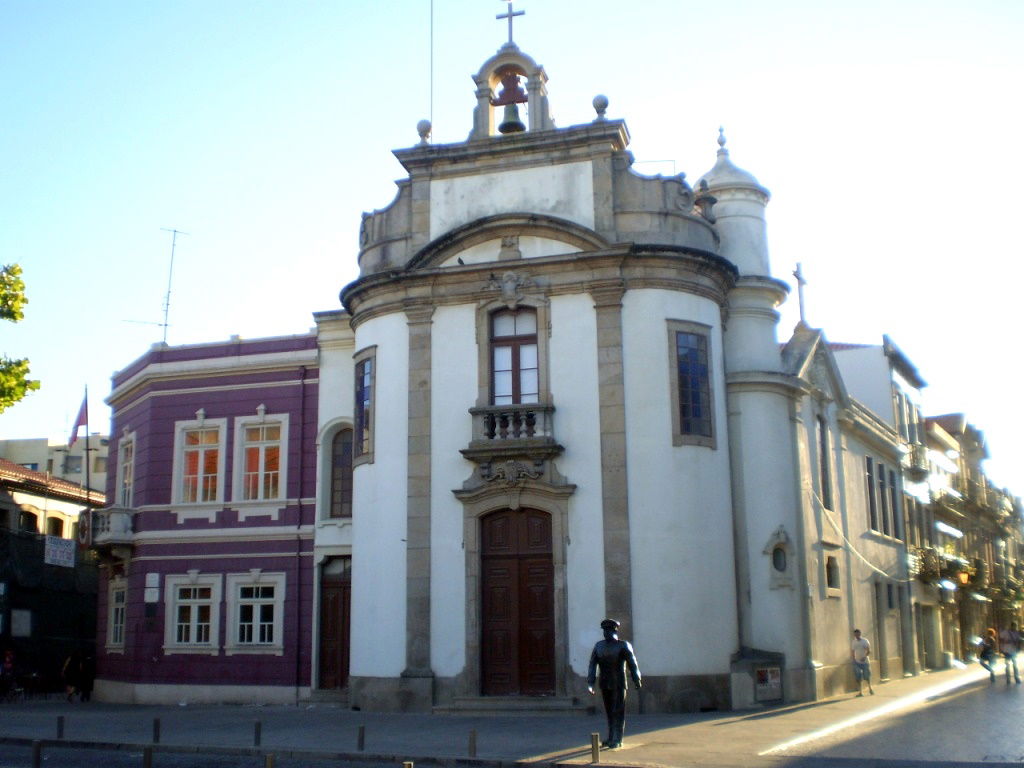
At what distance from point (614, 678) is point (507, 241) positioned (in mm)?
10605

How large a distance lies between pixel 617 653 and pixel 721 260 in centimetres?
1055

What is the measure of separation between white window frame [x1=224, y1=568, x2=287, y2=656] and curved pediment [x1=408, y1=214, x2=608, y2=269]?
8711 mm

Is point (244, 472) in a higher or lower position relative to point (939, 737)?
higher

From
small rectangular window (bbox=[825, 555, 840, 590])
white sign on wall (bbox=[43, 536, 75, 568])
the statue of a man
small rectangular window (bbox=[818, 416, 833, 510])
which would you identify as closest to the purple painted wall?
white sign on wall (bbox=[43, 536, 75, 568])

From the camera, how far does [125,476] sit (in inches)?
1204

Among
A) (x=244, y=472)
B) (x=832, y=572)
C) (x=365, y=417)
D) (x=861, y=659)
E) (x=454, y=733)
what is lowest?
(x=454, y=733)

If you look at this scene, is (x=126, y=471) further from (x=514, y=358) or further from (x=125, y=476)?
(x=514, y=358)

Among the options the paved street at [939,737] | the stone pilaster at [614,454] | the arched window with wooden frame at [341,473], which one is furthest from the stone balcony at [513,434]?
the paved street at [939,737]

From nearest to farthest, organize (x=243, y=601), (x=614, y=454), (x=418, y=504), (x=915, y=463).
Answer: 1. (x=614, y=454)
2. (x=418, y=504)
3. (x=243, y=601)
4. (x=915, y=463)

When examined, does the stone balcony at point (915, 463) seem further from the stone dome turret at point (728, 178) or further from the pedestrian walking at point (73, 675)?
the pedestrian walking at point (73, 675)

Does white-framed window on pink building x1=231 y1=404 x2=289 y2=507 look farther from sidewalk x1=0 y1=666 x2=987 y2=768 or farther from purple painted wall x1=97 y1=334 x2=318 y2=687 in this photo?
sidewalk x1=0 y1=666 x2=987 y2=768

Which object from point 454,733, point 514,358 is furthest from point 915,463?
point 454,733

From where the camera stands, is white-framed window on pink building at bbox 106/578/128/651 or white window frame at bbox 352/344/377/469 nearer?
white window frame at bbox 352/344/377/469

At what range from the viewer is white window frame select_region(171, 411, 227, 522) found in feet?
91.4
